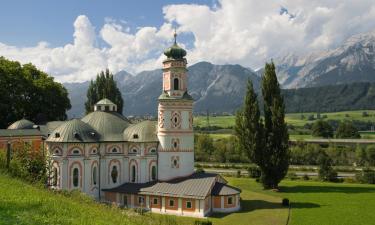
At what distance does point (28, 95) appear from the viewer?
205ft

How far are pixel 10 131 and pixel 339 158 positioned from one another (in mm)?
58507

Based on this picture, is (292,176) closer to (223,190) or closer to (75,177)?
(223,190)

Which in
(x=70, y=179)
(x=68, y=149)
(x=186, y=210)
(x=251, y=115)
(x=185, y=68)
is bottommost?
(x=186, y=210)

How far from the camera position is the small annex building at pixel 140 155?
38.4 m

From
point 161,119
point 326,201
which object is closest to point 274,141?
point 326,201

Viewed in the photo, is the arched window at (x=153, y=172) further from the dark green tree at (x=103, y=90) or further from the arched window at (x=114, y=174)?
the dark green tree at (x=103, y=90)

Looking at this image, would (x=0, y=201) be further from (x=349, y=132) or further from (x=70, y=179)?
(x=349, y=132)

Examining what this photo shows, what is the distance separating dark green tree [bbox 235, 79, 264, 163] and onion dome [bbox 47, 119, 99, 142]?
58.8 feet

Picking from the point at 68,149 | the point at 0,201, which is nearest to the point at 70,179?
the point at 68,149

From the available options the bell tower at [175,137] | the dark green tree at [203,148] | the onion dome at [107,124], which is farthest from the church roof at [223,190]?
the dark green tree at [203,148]

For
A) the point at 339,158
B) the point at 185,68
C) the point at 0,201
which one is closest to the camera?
the point at 0,201

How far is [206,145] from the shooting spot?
84.0 metres

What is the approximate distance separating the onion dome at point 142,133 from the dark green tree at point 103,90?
25015 millimetres

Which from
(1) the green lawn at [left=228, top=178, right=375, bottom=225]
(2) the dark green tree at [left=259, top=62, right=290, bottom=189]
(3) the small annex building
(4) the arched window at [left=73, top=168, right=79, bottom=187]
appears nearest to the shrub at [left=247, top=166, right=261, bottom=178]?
(1) the green lawn at [left=228, top=178, right=375, bottom=225]
